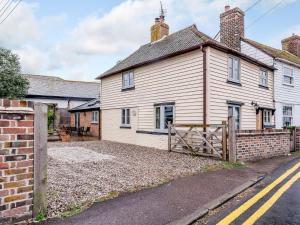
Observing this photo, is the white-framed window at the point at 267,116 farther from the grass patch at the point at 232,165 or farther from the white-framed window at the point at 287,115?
the grass patch at the point at 232,165

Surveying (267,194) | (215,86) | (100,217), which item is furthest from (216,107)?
(100,217)

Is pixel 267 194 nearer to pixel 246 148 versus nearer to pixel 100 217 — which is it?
pixel 100 217

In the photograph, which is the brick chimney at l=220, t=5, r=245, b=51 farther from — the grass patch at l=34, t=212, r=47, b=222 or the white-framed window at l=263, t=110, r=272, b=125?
the grass patch at l=34, t=212, r=47, b=222

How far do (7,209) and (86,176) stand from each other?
3382 millimetres

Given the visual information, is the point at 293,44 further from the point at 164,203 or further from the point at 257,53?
the point at 164,203

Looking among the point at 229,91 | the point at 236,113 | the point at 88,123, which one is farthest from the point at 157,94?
the point at 88,123

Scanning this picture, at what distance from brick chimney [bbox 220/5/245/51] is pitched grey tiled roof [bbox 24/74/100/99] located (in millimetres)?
23421

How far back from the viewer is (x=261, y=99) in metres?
16.6

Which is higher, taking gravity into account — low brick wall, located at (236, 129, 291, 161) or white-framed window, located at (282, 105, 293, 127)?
white-framed window, located at (282, 105, 293, 127)

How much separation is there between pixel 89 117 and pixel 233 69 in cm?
1570

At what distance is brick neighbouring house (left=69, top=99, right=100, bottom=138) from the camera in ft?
77.5

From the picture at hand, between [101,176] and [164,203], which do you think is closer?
Answer: [164,203]

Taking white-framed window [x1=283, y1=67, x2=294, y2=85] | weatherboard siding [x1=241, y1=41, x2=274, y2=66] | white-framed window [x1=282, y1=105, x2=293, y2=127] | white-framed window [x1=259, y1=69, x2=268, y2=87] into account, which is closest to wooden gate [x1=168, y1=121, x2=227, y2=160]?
white-framed window [x1=259, y1=69, x2=268, y2=87]

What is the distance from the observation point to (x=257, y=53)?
18.6 metres
